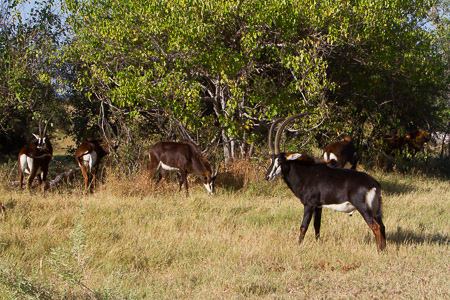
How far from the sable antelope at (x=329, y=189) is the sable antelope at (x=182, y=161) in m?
4.08

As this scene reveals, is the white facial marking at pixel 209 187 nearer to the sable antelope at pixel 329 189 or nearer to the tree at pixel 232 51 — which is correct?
the tree at pixel 232 51

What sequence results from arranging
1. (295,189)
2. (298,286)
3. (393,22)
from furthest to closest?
1. (393,22)
2. (295,189)
3. (298,286)

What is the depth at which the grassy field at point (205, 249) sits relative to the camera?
18.4 ft

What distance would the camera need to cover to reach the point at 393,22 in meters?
13.3

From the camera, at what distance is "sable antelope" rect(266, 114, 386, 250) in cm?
743

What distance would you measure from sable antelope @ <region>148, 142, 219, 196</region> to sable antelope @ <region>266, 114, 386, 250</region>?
161 inches

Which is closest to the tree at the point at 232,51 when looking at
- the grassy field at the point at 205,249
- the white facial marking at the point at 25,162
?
the grassy field at the point at 205,249

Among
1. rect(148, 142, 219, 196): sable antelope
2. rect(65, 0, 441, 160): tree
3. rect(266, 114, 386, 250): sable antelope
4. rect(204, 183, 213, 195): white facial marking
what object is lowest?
rect(204, 183, 213, 195): white facial marking

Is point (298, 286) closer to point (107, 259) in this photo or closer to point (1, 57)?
point (107, 259)

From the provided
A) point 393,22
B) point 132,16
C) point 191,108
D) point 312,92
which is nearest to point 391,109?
point 393,22

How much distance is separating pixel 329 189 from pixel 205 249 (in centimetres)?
202

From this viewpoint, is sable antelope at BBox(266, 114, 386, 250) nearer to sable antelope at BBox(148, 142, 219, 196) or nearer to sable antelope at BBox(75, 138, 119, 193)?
sable antelope at BBox(148, 142, 219, 196)

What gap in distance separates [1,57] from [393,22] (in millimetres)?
10125

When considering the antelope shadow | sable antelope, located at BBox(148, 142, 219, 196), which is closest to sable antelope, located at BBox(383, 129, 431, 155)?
sable antelope, located at BBox(148, 142, 219, 196)
